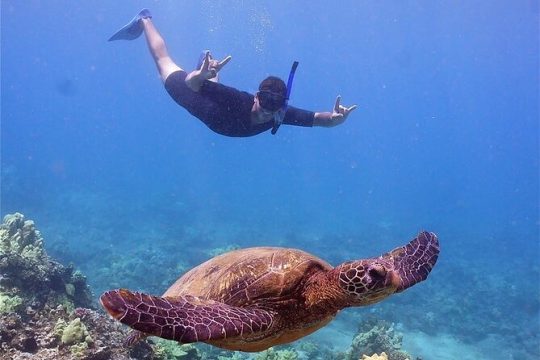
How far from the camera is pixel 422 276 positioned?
11.8ft

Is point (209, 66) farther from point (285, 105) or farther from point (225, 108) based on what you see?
point (285, 105)

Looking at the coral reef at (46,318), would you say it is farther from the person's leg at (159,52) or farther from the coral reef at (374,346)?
the person's leg at (159,52)

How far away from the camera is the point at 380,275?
10.1 ft

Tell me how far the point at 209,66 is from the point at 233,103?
3.11ft

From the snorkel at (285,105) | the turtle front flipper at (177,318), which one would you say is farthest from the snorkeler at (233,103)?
the turtle front flipper at (177,318)

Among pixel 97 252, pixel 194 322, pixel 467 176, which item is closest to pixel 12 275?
pixel 194 322

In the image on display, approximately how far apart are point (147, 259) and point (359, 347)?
11943mm

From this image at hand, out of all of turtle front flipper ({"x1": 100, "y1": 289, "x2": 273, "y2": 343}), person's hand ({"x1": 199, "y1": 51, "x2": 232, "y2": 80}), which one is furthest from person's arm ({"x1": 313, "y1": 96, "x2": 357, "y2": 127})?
turtle front flipper ({"x1": 100, "y1": 289, "x2": 273, "y2": 343})

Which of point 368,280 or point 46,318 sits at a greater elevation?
point 368,280

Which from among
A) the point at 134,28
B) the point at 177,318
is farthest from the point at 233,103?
the point at 134,28

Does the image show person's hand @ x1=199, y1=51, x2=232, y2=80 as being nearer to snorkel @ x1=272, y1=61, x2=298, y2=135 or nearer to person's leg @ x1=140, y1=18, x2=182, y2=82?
snorkel @ x1=272, y1=61, x2=298, y2=135

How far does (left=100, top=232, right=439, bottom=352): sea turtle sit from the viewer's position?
8.29 feet

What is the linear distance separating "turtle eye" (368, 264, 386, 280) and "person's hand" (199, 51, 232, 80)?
5200 mm

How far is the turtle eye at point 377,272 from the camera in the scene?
305 centimetres
